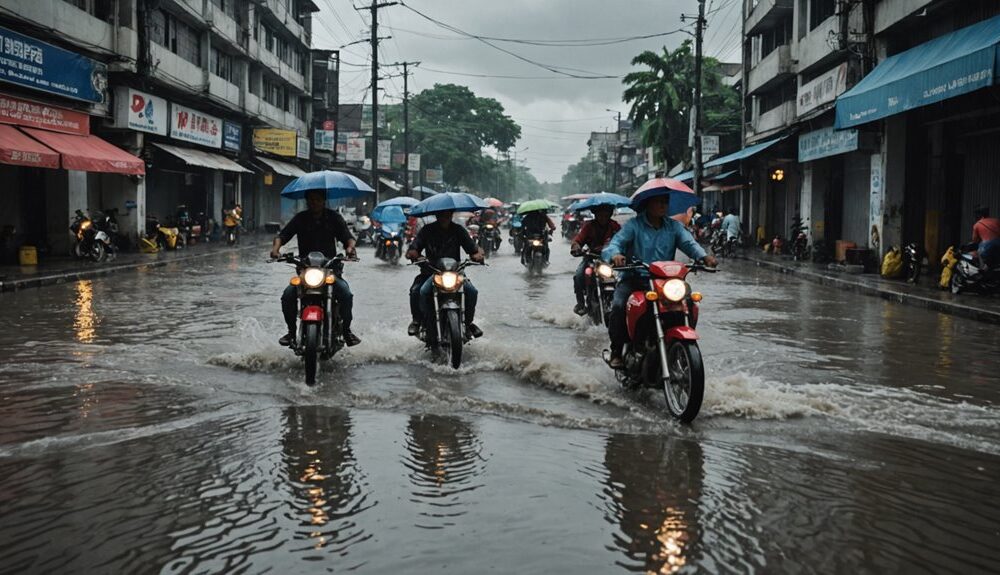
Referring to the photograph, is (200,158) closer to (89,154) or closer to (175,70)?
(175,70)

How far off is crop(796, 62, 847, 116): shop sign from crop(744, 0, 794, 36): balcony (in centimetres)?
508

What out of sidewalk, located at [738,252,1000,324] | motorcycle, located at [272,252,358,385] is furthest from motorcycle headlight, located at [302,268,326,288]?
sidewalk, located at [738,252,1000,324]

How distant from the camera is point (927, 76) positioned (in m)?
15.0

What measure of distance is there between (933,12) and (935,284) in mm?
5351

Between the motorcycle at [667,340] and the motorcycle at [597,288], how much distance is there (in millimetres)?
3594

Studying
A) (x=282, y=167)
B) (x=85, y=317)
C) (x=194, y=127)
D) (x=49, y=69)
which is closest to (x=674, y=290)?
(x=85, y=317)

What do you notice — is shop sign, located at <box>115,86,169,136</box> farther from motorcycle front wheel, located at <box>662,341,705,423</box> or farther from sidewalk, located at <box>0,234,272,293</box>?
motorcycle front wheel, located at <box>662,341,705,423</box>

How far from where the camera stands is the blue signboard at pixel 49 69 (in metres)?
18.7

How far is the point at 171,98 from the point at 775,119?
800 inches

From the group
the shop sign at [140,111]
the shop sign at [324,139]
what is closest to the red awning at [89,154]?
the shop sign at [140,111]

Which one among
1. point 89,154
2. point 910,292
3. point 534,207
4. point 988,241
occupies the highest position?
point 89,154

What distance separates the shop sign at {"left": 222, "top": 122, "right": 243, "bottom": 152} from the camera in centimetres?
3488

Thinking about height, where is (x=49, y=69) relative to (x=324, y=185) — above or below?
above

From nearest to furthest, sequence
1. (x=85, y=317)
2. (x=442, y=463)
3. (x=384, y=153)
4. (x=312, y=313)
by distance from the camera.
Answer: (x=442, y=463) < (x=312, y=313) < (x=85, y=317) < (x=384, y=153)
